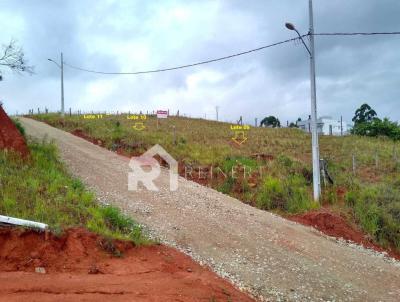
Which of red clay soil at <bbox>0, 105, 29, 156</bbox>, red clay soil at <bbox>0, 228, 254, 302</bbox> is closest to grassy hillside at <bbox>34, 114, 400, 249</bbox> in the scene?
red clay soil at <bbox>0, 228, 254, 302</bbox>

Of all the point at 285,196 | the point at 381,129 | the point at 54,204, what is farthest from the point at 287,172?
the point at 381,129

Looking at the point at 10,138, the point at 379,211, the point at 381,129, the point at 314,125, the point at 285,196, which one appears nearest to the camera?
the point at 379,211

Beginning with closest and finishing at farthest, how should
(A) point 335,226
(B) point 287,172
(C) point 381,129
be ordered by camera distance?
(A) point 335,226, (B) point 287,172, (C) point 381,129

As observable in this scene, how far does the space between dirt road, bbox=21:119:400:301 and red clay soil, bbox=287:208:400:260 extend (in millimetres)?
449

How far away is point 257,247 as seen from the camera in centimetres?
932

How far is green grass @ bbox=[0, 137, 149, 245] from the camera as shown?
833cm

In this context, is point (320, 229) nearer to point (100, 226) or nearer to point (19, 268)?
point (100, 226)

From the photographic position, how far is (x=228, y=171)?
52.3 feet

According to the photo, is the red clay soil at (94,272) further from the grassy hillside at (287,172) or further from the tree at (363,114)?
the tree at (363,114)

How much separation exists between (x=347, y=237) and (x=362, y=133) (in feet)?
81.2

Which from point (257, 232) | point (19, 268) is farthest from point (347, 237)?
point (19, 268)

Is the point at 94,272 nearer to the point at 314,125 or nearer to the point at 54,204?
the point at 54,204

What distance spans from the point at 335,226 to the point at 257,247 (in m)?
2.96

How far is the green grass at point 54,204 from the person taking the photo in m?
8.33
